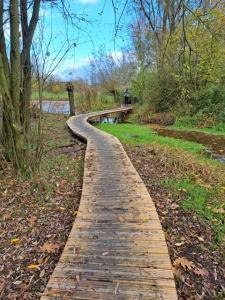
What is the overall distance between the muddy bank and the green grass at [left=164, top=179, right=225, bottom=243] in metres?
3.50

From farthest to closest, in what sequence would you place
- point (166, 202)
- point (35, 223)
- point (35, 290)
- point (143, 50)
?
point (143, 50) → point (166, 202) → point (35, 223) → point (35, 290)

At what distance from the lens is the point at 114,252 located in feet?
9.26

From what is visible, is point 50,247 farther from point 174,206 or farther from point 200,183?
point 200,183

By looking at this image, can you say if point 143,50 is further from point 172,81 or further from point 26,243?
point 26,243

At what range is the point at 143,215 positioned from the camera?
11.8 feet

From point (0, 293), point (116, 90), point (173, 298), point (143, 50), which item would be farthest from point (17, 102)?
point (116, 90)

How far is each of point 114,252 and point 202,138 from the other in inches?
332

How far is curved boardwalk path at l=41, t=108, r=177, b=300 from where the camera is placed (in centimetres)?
230

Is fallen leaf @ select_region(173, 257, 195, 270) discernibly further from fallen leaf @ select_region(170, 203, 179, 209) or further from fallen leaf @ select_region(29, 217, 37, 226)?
fallen leaf @ select_region(29, 217, 37, 226)

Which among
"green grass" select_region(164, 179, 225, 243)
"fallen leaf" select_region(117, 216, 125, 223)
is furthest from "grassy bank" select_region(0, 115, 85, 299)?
"green grass" select_region(164, 179, 225, 243)

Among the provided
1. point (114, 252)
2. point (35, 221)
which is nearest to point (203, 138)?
point (35, 221)

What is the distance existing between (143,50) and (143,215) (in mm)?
15886

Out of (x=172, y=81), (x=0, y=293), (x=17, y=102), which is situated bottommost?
(x=0, y=293)

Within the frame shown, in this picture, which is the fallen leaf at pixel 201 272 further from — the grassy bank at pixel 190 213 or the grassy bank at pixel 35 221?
the grassy bank at pixel 35 221
